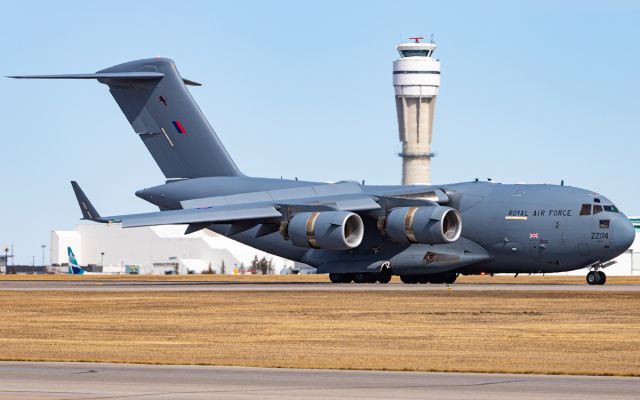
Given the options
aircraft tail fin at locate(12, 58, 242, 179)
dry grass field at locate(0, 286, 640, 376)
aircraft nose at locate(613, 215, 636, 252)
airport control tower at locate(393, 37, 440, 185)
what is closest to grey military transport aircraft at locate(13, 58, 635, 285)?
aircraft nose at locate(613, 215, 636, 252)

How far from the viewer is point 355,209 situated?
4844cm

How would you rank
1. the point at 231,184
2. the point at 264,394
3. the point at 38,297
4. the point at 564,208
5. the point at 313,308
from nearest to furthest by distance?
the point at 264,394, the point at 313,308, the point at 38,297, the point at 564,208, the point at 231,184

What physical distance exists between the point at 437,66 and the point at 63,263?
68247mm

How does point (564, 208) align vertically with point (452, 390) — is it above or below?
above

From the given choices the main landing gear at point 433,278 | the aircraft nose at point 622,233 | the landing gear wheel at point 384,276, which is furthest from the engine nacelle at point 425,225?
the aircraft nose at point 622,233

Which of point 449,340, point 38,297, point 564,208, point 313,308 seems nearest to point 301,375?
point 449,340

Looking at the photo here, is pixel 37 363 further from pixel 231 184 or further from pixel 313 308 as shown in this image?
pixel 231 184

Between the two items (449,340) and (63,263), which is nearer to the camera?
(449,340)

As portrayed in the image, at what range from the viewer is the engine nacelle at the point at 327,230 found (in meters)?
46.8

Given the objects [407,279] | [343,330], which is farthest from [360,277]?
[343,330]

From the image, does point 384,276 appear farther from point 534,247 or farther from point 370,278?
point 534,247

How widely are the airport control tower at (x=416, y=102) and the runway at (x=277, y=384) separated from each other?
13989 cm

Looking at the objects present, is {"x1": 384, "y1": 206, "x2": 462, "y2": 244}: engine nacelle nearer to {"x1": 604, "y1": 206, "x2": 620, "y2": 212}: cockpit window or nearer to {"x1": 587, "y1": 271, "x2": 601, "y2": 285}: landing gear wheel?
{"x1": 587, "y1": 271, "x2": 601, "y2": 285}: landing gear wheel

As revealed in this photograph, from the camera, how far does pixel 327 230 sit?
46.9 m
